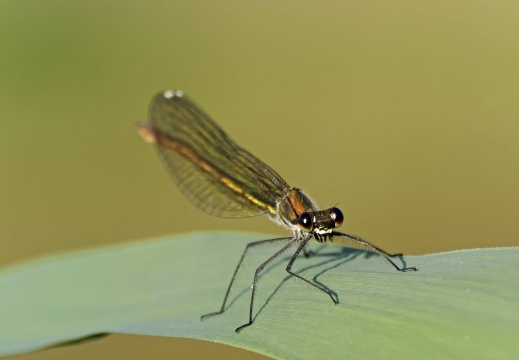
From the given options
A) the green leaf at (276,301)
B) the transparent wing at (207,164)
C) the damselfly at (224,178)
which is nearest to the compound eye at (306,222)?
the damselfly at (224,178)

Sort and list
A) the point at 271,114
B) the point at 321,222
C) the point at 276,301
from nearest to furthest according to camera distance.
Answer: the point at 276,301 → the point at 321,222 → the point at 271,114

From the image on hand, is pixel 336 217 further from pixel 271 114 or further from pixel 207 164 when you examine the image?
pixel 271 114

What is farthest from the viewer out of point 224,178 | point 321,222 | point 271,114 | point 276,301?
point 271,114

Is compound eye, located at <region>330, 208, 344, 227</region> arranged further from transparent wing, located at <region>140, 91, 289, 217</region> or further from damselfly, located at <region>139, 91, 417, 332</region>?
transparent wing, located at <region>140, 91, 289, 217</region>

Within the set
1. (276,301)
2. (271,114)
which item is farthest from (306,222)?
(271,114)

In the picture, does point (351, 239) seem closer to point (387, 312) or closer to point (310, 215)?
point (310, 215)

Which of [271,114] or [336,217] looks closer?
[336,217]

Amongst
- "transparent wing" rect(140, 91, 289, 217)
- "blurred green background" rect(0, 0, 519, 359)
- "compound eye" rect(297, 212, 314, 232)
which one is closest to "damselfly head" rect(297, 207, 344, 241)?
"compound eye" rect(297, 212, 314, 232)
